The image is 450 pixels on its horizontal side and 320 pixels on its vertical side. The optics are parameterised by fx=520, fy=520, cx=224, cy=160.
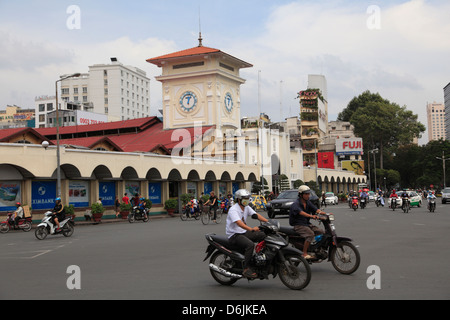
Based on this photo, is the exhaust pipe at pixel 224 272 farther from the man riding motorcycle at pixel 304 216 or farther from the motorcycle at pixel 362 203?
the motorcycle at pixel 362 203

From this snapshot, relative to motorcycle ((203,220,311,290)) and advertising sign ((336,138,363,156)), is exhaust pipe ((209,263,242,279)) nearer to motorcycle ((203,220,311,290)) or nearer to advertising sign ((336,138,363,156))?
motorcycle ((203,220,311,290))

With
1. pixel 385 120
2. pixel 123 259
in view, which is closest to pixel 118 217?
pixel 123 259

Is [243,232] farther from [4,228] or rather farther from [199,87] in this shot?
[199,87]

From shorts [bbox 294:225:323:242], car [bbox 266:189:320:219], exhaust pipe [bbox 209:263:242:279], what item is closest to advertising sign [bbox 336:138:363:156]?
car [bbox 266:189:320:219]

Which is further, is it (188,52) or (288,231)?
(188,52)

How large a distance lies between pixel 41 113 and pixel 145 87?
2779 cm

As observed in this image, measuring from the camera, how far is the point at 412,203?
150ft

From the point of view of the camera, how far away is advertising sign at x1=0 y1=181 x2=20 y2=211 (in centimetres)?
3017

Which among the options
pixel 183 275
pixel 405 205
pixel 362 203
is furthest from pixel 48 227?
pixel 362 203

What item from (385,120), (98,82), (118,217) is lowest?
(118,217)

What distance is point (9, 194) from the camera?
100ft

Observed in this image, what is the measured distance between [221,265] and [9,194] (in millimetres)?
24848
